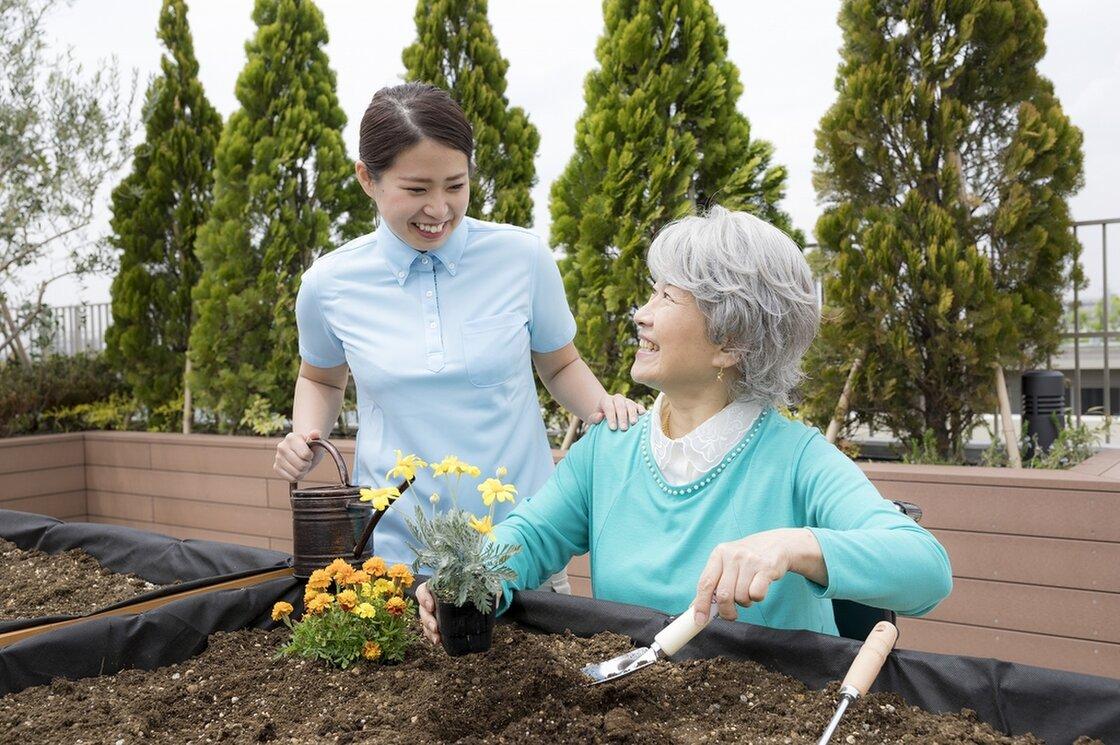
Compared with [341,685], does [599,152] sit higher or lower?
higher

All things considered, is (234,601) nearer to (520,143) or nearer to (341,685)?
(341,685)

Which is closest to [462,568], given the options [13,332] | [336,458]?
[336,458]

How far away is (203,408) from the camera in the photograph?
21.1 ft

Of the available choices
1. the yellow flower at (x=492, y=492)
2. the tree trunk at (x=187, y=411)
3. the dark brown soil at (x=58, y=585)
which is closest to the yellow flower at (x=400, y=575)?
the yellow flower at (x=492, y=492)

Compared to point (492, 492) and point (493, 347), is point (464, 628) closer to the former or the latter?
point (492, 492)

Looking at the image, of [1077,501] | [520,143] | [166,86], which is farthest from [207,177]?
[1077,501]

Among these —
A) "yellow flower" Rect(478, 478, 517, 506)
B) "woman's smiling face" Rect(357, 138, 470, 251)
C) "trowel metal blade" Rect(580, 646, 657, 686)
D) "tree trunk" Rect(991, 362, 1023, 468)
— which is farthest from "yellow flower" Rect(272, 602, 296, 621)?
"tree trunk" Rect(991, 362, 1023, 468)

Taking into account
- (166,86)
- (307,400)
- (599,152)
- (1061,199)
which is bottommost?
(307,400)

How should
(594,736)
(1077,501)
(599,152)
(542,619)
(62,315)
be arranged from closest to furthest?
(594,736) → (542,619) → (1077,501) → (599,152) → (62,315)

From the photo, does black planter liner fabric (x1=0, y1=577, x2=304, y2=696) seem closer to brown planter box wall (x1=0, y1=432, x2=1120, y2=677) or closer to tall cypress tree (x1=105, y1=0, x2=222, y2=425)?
brown planter box wall (x1=0, y1=432, x2=1120, y2=677)

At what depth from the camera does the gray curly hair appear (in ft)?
4.99

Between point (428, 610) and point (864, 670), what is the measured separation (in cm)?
65

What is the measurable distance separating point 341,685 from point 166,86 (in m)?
6.59

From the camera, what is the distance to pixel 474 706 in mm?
1252
